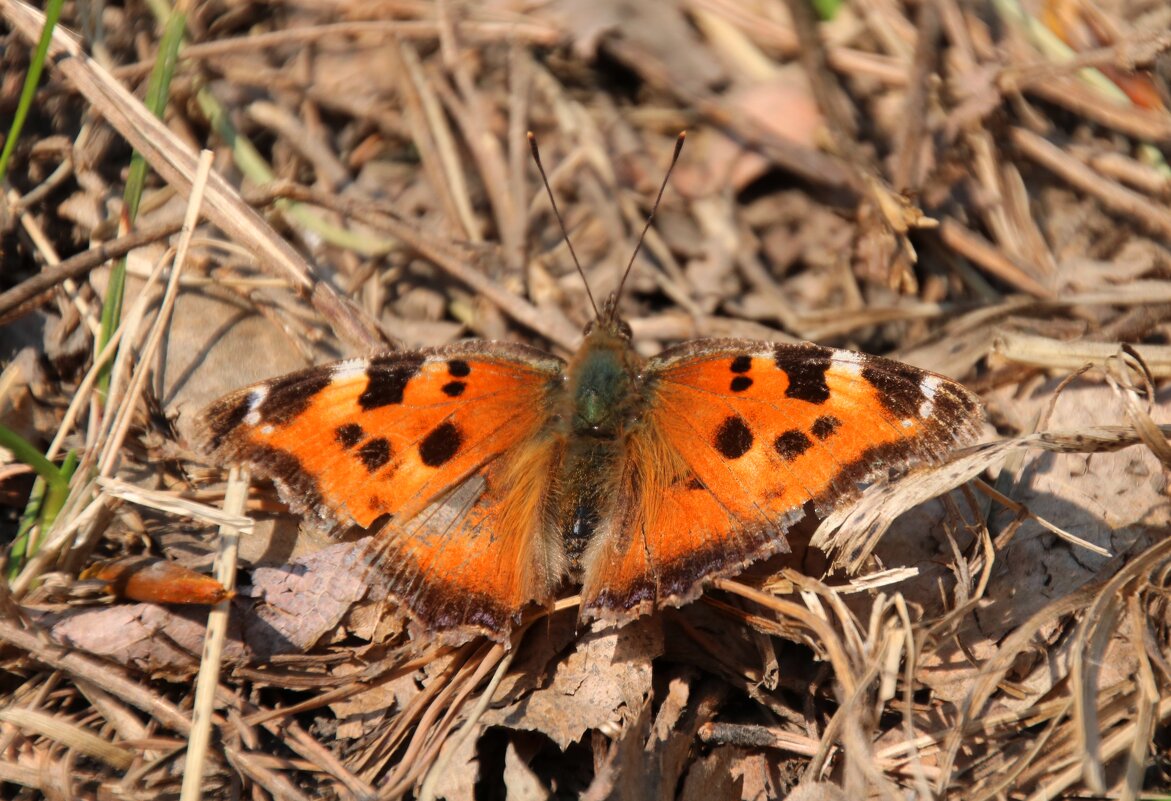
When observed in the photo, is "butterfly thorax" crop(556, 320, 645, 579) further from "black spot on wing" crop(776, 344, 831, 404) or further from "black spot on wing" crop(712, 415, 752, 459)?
"black spot on wing" crop(776, 344, 831, 404)

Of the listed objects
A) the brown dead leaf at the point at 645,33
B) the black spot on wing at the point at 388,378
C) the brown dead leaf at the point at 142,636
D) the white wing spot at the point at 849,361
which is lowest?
the brown dead leaf at the point at 142,636

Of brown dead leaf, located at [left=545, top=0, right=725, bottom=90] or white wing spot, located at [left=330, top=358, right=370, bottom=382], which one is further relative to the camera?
brown dead leaf, located at [left=545, top=0, right=725, bottom=90]

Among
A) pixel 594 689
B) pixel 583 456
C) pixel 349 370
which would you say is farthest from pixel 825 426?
pixel 349 370

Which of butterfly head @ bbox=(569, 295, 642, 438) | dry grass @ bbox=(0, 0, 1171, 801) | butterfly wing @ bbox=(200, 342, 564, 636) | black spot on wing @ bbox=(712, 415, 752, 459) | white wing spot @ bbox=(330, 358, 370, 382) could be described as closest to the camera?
dry grass @ bbox=(0, 0, 1171, 801)

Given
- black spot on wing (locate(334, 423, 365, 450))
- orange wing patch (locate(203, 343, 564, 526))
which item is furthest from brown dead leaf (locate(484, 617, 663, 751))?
black spot on wing (locate(334, 423, 365, 450))

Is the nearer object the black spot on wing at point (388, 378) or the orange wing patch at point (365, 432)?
the orange wing patch at point (365, 432)

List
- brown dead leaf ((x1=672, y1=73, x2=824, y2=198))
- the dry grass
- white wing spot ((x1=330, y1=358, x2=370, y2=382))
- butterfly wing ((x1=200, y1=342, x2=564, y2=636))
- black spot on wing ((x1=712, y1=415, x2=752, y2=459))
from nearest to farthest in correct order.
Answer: the dry grass → butterfly wing ((x1=200, y1=342, x2=564, y2=636)) → black spot on wing ((x1=712, y1=415, x2=752, y2=459)) → white wing spot ((x1=330, y1=358, x2=370, y2=382)) → brown dead leaf ((x1=672, y1=73, x2=824, y2=198))

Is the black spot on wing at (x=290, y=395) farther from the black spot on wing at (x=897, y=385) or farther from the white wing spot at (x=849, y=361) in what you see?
the black spot on wing at (x=897, y=385)

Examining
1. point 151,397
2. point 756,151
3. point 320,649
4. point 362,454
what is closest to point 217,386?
point 151,397

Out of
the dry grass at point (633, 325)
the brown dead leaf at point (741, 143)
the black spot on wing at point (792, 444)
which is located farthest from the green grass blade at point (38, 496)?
the brown dead leaf at point (741, 143)
